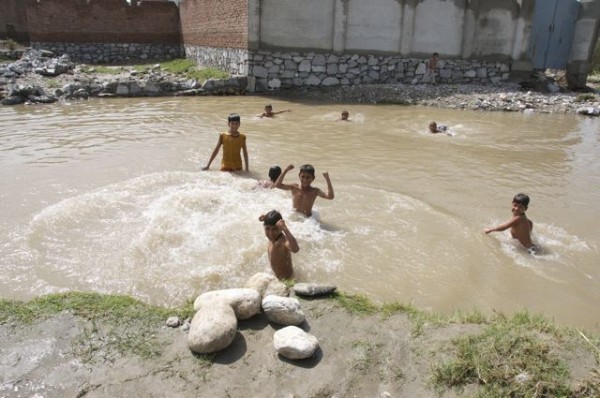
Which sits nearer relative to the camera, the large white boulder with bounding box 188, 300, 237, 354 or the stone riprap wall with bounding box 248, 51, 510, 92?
the large white boulder with bounding box 188, 300, 237, 354

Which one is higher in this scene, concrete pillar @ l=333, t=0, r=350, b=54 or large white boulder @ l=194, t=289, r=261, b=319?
concrete pillar @ l=333, t=0, r=350, b=54

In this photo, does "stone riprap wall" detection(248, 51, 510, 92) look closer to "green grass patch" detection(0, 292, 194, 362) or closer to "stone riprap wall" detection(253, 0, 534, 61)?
"stone riprap wall" detection(253, 0, 534, 61)

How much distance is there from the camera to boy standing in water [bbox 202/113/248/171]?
7.26 metres

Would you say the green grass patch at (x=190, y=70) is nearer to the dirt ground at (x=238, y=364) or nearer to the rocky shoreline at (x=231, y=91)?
the rocky shoreline at (x=231, y=91)

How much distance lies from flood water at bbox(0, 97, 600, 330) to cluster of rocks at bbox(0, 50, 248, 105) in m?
3.71

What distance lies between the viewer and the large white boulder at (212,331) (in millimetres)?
2896

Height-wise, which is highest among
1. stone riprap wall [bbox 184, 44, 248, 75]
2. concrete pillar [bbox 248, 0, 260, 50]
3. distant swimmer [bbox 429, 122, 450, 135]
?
concrete pillar [bbox 248, 0, 260, 50]

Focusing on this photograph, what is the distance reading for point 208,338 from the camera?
2891mm

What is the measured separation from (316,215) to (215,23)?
1503 centimetres

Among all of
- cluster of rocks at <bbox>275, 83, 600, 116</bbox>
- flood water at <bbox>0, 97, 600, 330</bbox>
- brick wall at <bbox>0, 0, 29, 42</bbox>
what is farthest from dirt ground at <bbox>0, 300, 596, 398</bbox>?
brick wall at <bbox>0, 0, 29, 42</bbox>

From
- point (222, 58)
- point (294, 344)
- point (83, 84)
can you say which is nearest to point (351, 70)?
point (222, 58)

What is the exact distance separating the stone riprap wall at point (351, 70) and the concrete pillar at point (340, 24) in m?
0.33

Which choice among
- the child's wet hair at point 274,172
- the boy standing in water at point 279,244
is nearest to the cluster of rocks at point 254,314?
the boy standing in water at point 279,244

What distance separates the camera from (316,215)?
230 inches
